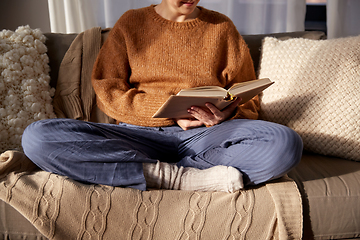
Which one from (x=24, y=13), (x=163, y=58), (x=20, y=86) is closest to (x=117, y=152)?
(x=163, y=58)

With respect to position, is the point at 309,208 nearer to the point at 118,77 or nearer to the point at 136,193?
the point at 136,193

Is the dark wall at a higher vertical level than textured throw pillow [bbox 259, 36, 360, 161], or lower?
higher

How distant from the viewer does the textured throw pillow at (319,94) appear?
1088 millimetres

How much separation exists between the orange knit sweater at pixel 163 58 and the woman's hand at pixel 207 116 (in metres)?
0.13

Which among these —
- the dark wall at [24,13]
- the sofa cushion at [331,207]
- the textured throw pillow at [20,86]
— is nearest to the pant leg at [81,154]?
the textured throw pillow at [20,86]

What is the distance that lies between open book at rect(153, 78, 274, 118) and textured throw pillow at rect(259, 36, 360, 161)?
334 mm

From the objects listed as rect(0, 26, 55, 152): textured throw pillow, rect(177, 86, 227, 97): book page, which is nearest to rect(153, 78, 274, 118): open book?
rect(177, 86, 227, 97): book page

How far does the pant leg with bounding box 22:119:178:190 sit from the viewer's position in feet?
2.83

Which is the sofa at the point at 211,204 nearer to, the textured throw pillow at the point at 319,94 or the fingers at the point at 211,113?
the textured throw pillow at the point at 319,94

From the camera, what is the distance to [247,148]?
35.7 inches

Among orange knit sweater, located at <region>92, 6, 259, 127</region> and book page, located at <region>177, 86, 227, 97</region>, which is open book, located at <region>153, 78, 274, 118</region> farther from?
orange knit sweater, located at <region>92, 6, 259, 127</region>

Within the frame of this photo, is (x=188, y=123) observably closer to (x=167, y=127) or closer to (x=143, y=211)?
(x=167, y=127)

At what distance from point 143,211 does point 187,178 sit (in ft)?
0.54

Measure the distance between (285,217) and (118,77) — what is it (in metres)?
0.83
